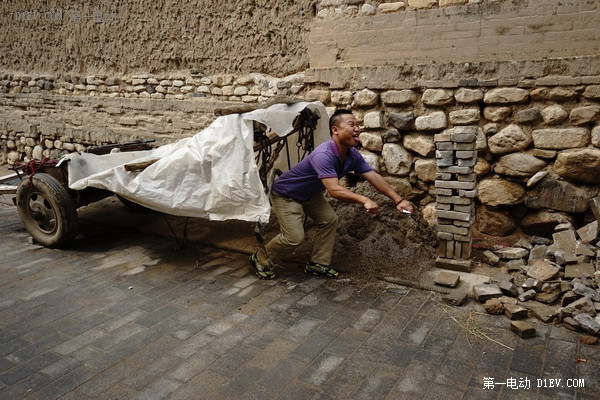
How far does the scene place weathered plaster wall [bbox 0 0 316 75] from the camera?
19.1 ft

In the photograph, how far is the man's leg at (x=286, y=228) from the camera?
3.96m

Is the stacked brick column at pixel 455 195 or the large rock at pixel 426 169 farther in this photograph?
the large rock at pixel 426 169

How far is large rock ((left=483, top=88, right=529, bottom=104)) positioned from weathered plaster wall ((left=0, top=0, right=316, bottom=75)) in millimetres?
2279

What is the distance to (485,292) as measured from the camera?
345 cm

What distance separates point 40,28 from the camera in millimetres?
8344

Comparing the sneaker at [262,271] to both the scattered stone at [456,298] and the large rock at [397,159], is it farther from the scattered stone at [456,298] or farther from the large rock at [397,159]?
the large rock at [397,159]

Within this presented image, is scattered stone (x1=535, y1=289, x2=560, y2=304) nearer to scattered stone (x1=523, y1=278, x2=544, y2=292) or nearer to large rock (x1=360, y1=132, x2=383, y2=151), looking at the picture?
scattered stone (x1=523, y1=278, x2=544, y2=292)

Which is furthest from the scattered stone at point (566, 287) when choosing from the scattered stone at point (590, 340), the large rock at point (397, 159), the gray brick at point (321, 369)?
the large rock at point (397, 159)

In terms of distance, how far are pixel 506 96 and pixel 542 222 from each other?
1.24 meters

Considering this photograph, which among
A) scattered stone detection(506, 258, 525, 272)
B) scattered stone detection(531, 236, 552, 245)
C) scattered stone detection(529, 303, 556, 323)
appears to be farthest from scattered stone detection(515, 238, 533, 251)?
scattered stone detection(529, 303, 556, 323)

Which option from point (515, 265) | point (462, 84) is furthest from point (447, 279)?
point (462, 84)

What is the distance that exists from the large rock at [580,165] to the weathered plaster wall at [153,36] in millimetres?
3058

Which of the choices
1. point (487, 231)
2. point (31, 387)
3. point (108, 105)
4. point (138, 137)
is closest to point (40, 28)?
point (108, 105)

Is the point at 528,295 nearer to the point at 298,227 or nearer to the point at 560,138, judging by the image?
the point at 560,138
